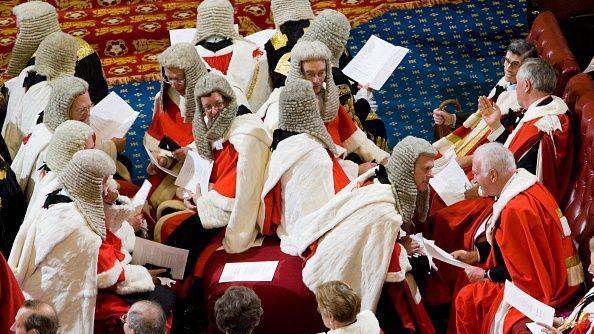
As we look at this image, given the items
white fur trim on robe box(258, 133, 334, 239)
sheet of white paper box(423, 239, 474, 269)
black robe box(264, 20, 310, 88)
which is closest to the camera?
sheet of white paper box(423, 239, 474, 269)

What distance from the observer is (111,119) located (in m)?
8.39

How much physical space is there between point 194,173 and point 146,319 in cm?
208

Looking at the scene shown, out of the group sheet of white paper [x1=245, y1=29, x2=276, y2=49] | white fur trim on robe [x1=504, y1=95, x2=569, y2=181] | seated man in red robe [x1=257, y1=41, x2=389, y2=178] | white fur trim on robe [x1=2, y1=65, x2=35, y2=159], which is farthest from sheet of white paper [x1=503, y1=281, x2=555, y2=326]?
white fur trim on robe [x1=2, y1=65, x2=35, y2=159]

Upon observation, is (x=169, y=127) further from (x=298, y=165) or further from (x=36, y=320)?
(x=36, y=320)

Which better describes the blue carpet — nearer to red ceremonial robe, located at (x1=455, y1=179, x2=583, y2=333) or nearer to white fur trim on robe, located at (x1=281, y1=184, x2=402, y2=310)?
white fur trim on robe, located at (x1=281, y1=184, x2=402, y2=310)

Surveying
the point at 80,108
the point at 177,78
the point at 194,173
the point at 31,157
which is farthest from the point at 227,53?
the point at 31,157

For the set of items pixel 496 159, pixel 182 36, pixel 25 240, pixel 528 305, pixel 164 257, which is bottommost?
pixel 164 257

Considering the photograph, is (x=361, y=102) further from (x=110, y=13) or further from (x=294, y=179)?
(x=110, y=13)

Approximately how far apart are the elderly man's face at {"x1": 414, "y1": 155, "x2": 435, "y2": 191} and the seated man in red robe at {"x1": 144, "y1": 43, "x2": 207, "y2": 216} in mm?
1769

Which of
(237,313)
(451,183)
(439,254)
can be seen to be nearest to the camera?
(237,313)

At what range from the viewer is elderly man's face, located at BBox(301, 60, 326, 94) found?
7.91 meters

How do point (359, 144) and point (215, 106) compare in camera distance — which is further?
point (359, 144)

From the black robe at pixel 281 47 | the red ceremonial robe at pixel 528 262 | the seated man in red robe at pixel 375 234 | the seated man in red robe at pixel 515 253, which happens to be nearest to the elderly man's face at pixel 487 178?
the seated man in red robe at pixel 515 253

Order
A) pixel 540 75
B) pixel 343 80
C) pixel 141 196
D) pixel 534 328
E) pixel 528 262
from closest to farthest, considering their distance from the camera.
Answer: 1. pixel 534 328
2. pixel 528 262
3. pixel 141 196
4. pixel 540 75
5. pixel 343 80
